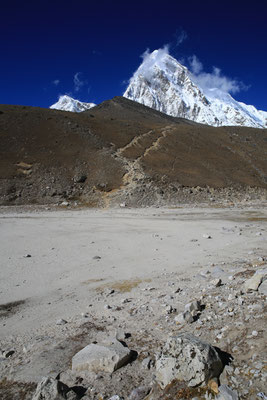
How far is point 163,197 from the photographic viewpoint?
36.9 m

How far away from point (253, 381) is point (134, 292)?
465 centimetres

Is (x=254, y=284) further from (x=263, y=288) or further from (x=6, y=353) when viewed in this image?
(x=6, y=353)

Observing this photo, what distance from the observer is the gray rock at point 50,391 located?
11.7 ft

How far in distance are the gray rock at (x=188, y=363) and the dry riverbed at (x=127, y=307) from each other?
0.15m

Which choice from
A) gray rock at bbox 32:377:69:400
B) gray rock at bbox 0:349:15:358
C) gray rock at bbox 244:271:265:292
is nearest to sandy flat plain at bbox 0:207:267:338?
gray rock at bbox 0:349:15:358

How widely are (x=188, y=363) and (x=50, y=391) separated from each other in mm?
2022

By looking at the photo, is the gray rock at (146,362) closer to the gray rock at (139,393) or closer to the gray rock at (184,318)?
the gray rock at (139,393)

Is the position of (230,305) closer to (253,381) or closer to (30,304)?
(253,381)

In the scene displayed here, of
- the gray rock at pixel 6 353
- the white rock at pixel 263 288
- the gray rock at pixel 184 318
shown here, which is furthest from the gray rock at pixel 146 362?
the white rock at pixel 263 288

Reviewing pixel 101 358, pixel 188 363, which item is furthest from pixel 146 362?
pixel 188 363

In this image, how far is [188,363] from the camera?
371 cm

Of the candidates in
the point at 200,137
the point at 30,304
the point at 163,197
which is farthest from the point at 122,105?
the point at 30,304

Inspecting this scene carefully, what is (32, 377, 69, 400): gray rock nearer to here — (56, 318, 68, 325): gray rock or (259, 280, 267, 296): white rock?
(56, 318, 68, 325): gray rock

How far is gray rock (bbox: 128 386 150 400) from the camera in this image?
3.72 m
